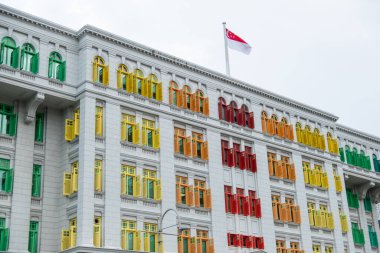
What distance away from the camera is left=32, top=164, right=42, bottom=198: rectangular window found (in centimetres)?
3622

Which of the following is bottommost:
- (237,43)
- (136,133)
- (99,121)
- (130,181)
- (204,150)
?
(130,181)

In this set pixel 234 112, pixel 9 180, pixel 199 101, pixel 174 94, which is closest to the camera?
pixel 9 180

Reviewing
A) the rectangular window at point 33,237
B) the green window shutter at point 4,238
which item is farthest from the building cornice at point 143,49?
the green window shutter at point 4,238

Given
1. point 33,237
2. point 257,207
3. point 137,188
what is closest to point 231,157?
point 257,207

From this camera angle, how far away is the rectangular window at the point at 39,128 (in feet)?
123

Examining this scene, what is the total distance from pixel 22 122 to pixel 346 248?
30.6 meters

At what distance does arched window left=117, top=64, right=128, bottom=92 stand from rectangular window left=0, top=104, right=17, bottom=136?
24.0 feet

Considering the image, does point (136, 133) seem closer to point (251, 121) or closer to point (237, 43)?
point (251, 121)

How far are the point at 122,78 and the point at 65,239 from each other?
11.7m

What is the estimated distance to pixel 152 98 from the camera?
41.4m

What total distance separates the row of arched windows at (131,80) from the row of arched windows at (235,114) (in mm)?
6456

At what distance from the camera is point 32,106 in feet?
121

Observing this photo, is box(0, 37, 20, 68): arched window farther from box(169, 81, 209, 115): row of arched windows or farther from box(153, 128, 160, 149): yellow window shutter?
box(169, 81, 209, 115): row of arched windows

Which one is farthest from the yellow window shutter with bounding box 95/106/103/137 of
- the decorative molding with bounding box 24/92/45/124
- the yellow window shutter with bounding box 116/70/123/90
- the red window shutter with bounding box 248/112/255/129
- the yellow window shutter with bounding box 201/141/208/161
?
the red window shutter with bounding box 248/112/255/129
